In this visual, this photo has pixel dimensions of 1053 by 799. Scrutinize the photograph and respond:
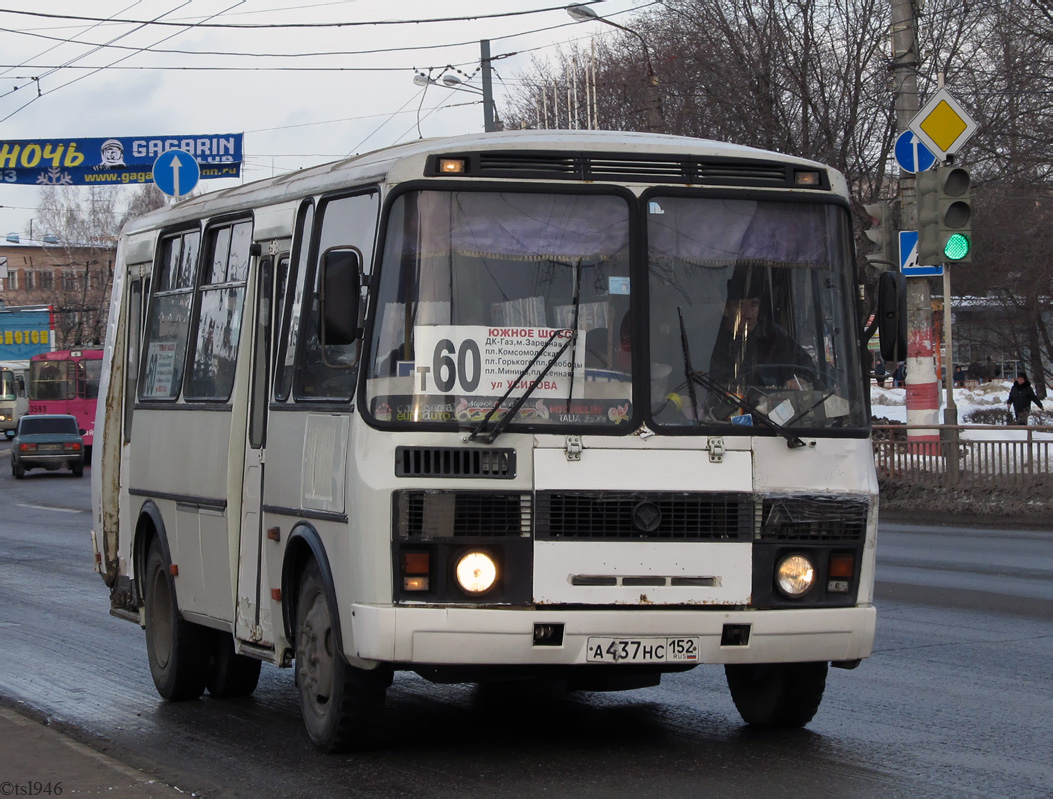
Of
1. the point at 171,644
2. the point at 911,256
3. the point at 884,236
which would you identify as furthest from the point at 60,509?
the point at 171,644

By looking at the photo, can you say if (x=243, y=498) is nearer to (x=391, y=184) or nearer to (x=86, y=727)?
(x=86, y=727)

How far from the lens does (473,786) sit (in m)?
6.49

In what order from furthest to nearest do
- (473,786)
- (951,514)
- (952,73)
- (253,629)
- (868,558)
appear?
(952,73) → (951,514) → (253,629) → (868,558) → (473,786)

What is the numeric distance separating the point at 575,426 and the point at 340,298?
1.09m

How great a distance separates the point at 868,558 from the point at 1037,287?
34.4 m

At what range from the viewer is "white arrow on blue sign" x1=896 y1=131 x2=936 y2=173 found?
1872 centimetres

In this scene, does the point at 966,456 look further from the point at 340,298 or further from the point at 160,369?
the point at 340,298

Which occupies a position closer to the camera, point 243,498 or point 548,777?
point 548,777

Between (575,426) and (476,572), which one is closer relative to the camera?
(476,572)

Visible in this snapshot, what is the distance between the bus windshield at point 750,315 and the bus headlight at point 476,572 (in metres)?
0.93

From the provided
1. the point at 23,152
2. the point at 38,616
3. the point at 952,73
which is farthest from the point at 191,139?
the point at 38,616

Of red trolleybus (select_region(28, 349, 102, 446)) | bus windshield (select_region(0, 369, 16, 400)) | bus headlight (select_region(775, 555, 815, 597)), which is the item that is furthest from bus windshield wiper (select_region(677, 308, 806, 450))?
bus windshield (select_region(0, 369, 16, 400))

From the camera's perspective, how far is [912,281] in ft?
69.4

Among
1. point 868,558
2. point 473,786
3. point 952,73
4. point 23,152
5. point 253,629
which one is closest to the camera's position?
point 473,786
